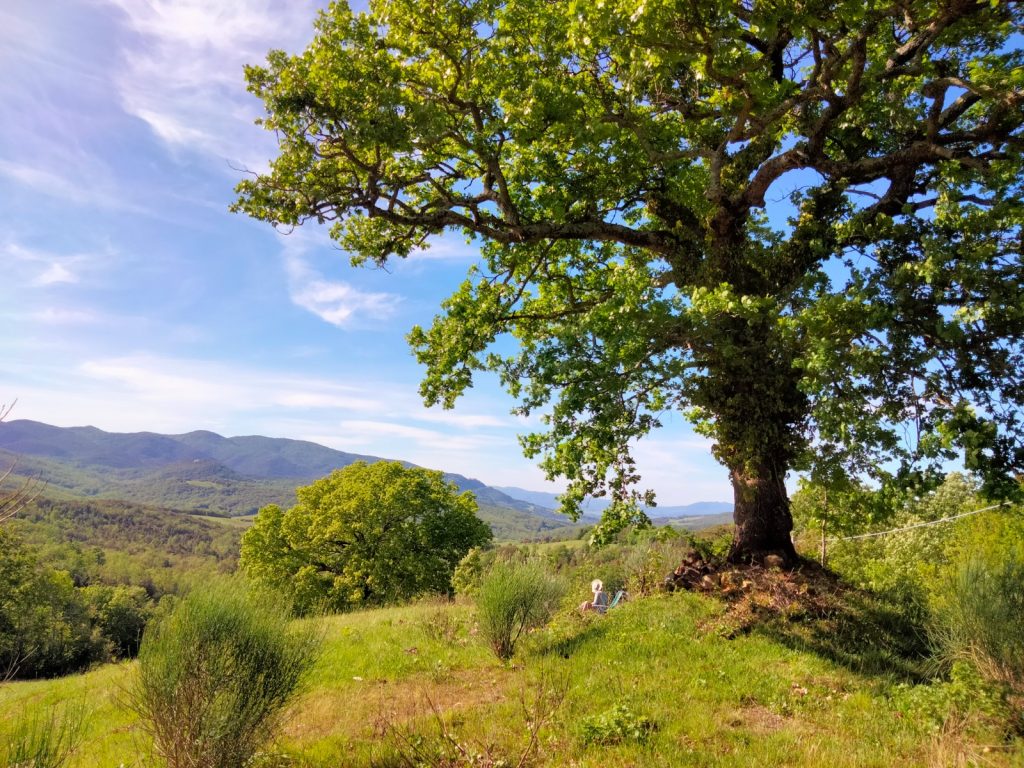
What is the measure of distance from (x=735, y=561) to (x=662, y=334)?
18.6ft

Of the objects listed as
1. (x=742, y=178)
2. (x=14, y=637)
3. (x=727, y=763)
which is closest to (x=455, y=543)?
(x=742, y=178)

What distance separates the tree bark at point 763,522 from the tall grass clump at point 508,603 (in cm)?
466

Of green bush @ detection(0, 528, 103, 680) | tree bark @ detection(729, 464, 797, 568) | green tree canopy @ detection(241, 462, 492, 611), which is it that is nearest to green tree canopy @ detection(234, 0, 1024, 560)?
tree bark @ detection(729, 464, 797, 568)

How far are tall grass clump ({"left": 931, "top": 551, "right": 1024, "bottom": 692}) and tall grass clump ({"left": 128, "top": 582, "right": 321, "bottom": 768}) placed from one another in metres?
8.26

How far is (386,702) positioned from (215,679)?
320 centimetres

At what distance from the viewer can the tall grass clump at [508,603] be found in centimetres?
951

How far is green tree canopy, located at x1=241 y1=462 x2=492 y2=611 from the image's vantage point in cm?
3400

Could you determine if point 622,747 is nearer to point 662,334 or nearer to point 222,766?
point 222,766

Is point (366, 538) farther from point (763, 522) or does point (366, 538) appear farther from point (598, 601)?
point (763, 522)

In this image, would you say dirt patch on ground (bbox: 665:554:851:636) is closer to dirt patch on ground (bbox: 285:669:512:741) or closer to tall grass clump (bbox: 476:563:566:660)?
tall grass clump (bbox: 476:563:566:660)

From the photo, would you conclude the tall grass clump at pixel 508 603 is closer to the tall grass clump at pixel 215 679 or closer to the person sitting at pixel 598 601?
the tall grass clump at pixel 215 679

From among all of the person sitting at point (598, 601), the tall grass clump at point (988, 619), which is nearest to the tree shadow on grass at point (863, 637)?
the tall grass clump at point (988, 619)

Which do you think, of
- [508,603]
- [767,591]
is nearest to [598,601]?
[767,591]

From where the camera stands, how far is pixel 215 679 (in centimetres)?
525
